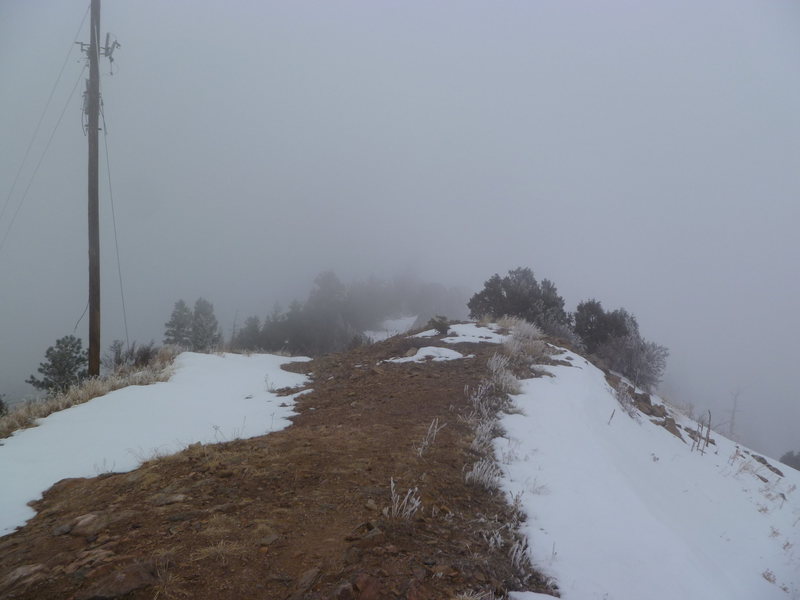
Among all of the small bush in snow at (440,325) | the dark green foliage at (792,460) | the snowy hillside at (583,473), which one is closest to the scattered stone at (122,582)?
the snowy hillside at (583,473)

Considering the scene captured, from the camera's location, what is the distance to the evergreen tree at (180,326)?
952 inches

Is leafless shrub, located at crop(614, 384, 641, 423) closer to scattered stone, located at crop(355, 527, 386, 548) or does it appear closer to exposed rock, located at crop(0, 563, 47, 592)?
scattered stone, located at crop(355, 527, 386, 548)

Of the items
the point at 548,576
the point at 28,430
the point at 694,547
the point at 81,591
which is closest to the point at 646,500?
the point at 694,547

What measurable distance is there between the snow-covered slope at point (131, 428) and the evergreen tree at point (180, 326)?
16.9m

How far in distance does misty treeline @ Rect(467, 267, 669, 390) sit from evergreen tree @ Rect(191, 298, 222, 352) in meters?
15.3

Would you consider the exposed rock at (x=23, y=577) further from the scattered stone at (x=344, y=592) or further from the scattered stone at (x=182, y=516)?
the scattered stone at (x=344, y=592)

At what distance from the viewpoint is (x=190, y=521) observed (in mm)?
2938

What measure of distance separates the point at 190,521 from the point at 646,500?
4.51m

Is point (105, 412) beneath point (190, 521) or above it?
beneath

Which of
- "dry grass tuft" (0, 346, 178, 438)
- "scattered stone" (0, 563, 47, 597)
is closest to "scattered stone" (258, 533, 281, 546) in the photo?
"scattered stone" (0, 563, 47, 597)

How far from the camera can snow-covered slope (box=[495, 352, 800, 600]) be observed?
10.2ft

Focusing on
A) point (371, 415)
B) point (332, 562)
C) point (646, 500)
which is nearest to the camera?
point (332, 562)

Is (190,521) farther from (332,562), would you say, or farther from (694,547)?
(694,547)

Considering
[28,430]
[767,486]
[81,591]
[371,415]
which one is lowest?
[767,486]
